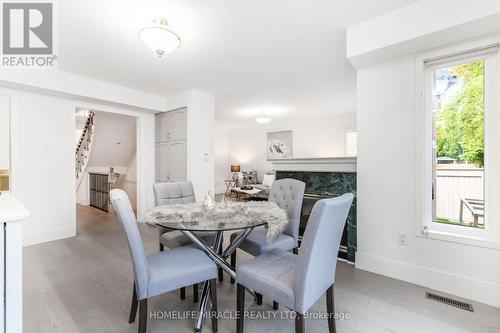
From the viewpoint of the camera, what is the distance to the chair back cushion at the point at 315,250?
1271 mm

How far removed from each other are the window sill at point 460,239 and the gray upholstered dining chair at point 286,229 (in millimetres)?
1186

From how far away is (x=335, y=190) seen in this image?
2.96 metres

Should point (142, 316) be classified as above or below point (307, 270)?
below

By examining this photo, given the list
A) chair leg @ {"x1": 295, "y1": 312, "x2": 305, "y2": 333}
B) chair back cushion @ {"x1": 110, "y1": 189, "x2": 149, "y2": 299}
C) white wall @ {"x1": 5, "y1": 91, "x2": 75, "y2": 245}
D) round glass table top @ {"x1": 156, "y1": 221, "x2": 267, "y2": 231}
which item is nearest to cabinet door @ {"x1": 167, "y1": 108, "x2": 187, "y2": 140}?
white wall @ {"x1": 5, "y1": 91, "x2": 75, "y2": 245}

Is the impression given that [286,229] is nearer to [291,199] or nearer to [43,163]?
[291,199]

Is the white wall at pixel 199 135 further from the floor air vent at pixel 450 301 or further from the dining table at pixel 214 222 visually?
the floor air vent at pixel 450 301

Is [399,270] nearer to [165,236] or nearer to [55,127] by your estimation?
[165,236]

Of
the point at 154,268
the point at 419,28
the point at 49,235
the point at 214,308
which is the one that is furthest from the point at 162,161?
the point at 419,28

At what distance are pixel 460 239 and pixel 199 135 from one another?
366cm

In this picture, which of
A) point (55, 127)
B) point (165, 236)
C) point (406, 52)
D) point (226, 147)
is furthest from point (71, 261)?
point (226, 147)

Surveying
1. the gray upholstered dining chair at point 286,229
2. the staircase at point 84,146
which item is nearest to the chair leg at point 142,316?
the gray upholstered dining chair at point 286,229

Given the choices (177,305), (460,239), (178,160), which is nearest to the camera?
→ (177,305)

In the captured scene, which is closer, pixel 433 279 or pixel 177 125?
pixel 433 279

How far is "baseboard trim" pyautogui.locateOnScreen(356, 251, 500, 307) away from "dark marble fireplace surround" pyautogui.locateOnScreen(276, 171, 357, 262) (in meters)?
0.19
